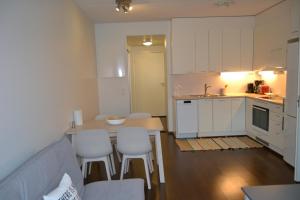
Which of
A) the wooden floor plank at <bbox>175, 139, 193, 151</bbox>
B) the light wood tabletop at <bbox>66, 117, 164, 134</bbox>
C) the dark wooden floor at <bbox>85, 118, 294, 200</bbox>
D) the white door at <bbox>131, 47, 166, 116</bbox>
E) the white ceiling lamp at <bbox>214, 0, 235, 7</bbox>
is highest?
the white ceiling lamp at <bbox>214, 0, 235, 7</bbox>

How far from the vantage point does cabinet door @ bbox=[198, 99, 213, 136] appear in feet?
16.1

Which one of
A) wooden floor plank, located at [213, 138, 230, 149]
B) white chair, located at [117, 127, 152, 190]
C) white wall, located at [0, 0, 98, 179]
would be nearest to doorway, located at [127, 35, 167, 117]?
wooden floor plank, located at [213, 138, 230, 149]

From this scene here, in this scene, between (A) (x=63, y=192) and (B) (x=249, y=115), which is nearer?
(A) (x=63, y=192)

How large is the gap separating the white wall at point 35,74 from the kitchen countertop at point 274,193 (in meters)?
1.79

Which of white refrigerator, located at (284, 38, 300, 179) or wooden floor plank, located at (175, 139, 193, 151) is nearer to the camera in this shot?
white refrigerator, located at (284, 38, 300, 179)

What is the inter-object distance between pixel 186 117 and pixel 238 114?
1130mm

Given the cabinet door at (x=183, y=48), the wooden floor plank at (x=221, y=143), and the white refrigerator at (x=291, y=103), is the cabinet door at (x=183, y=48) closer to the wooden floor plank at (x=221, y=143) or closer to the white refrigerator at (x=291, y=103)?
the wooden floor plank at (x=221, y=143)

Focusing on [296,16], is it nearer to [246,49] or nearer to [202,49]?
[246,49]

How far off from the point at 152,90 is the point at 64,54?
4924mm

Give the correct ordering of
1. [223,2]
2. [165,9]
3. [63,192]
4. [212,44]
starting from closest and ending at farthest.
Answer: [63,192], [223,2], [165,9], [212,44]

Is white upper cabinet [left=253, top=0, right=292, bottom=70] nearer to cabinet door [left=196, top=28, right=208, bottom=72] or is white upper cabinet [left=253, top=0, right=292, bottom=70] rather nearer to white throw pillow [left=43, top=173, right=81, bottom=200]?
cabinet door [left=196, top=28, right=208, bottom=72]

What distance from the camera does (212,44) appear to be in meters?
5.04

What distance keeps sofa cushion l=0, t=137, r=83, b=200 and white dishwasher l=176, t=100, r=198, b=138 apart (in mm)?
3048

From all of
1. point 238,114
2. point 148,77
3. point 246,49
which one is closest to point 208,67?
point 246,49
